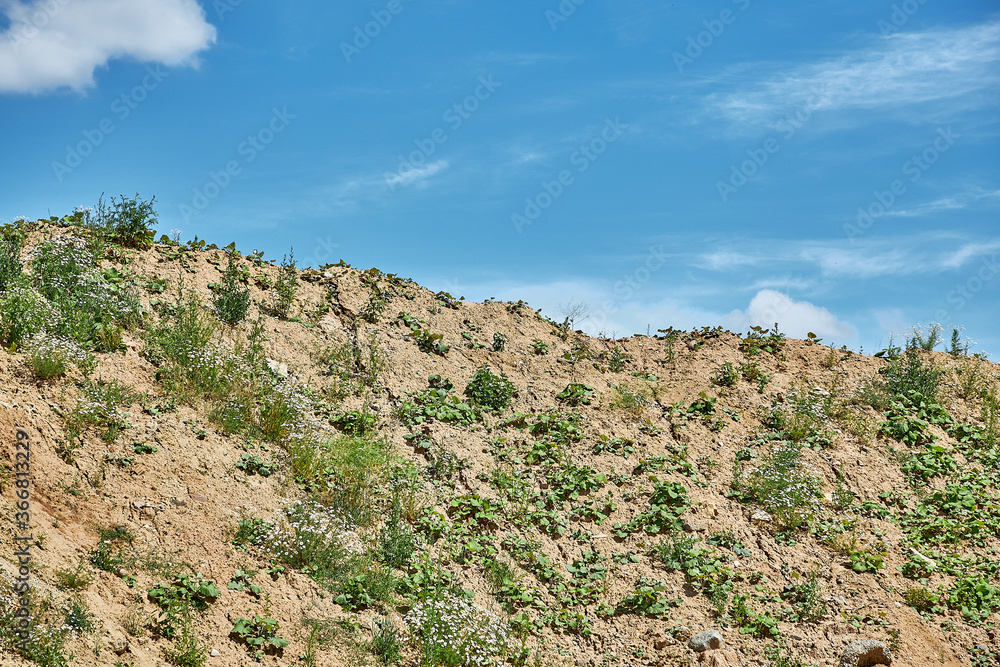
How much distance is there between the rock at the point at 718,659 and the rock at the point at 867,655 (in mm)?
1238

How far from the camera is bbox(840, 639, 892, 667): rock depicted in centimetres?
860

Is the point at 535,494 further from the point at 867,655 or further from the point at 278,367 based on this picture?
the point at 867,655

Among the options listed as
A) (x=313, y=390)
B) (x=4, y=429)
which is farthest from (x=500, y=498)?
(x=4, y=429)

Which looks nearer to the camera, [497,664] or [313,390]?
[497,664]

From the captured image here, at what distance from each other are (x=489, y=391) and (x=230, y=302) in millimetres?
4417

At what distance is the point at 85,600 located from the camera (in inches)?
264

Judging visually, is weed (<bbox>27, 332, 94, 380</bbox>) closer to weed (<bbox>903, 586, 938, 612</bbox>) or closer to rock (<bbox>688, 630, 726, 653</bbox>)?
rock (<bbox>688, 630, 726, 653</bbox>)

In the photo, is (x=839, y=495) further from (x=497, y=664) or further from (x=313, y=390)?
(x=313, y=390)

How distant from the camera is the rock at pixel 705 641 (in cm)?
856

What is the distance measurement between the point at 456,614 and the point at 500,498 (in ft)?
8.44

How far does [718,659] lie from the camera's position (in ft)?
27.7

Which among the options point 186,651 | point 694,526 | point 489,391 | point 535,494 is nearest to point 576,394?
point 489,391

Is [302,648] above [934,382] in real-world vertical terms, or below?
below

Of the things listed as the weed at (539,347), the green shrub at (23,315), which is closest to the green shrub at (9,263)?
the green shrub at (23,315)
